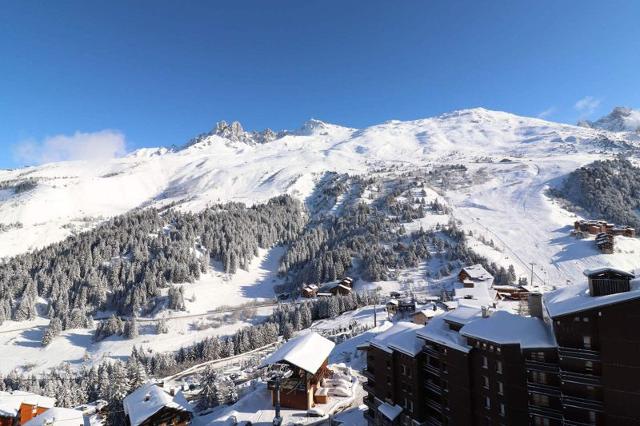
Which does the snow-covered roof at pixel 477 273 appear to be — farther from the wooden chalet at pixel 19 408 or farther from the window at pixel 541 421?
the wooden chalet at pixel 19 408

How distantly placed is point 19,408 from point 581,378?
254 feet

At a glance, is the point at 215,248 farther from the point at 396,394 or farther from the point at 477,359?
the point at 477,359

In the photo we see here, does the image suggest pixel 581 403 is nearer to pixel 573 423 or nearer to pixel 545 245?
pixel 573 423

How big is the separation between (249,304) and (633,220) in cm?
16548

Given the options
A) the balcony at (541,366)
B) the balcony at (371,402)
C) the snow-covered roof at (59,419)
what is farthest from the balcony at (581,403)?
the snow-covered roof at (59,419)

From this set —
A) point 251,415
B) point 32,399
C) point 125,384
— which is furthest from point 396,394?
point 32,399

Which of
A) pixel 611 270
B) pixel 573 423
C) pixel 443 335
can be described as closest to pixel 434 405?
pixel 443 335

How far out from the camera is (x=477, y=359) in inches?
1465

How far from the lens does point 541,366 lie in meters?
32.4

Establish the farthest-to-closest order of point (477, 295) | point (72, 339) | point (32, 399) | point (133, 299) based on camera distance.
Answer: point (133, 299) → point (72, 339) → point (477, 295) → point (32, 399)

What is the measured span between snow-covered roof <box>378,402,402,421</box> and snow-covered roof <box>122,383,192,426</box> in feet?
81.8

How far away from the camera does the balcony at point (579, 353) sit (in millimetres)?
29000

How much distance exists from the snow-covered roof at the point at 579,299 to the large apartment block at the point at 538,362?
7 cm

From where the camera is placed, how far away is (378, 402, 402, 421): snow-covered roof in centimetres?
4722
